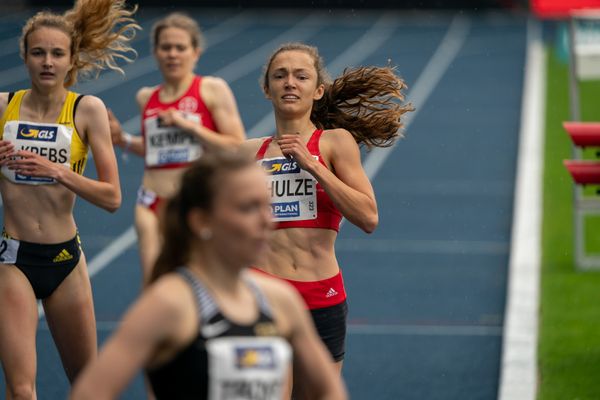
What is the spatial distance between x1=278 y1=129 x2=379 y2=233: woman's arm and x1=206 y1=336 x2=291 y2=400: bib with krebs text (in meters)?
2.13

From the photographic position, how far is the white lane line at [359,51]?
68.0 ft

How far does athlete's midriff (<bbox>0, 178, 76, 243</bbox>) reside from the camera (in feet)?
20.5

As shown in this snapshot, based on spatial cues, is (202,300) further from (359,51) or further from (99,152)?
(359,51)

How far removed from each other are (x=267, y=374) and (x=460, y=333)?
21.4 feet

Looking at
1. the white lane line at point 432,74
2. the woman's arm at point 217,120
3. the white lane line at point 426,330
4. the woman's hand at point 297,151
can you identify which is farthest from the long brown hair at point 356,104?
the white lane line at point 432,74

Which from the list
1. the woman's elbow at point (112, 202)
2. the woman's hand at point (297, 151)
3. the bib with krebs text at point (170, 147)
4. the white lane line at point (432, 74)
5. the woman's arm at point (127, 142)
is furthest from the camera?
the white lane line at point (432, 74)

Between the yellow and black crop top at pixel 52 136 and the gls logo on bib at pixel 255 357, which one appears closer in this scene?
the gls logo on bib at pixel 255 357

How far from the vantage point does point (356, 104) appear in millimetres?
6410

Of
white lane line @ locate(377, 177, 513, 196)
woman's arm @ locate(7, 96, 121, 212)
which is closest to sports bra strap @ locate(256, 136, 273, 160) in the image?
woman's arm @ locate(7, 96, 121, 212)

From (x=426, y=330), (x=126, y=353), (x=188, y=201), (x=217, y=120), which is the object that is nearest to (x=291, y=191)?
(x=188, y=201)

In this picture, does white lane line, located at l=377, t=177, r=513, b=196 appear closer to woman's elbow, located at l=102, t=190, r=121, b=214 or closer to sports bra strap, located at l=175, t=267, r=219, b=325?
woman's elbow, located at l=102, t=190, r=121, b=214

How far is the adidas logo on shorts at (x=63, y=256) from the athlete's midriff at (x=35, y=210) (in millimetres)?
62

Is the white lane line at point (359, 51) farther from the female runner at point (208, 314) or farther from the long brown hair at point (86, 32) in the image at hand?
the female runner at point (208, 314)

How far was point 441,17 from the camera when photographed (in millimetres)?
40500
